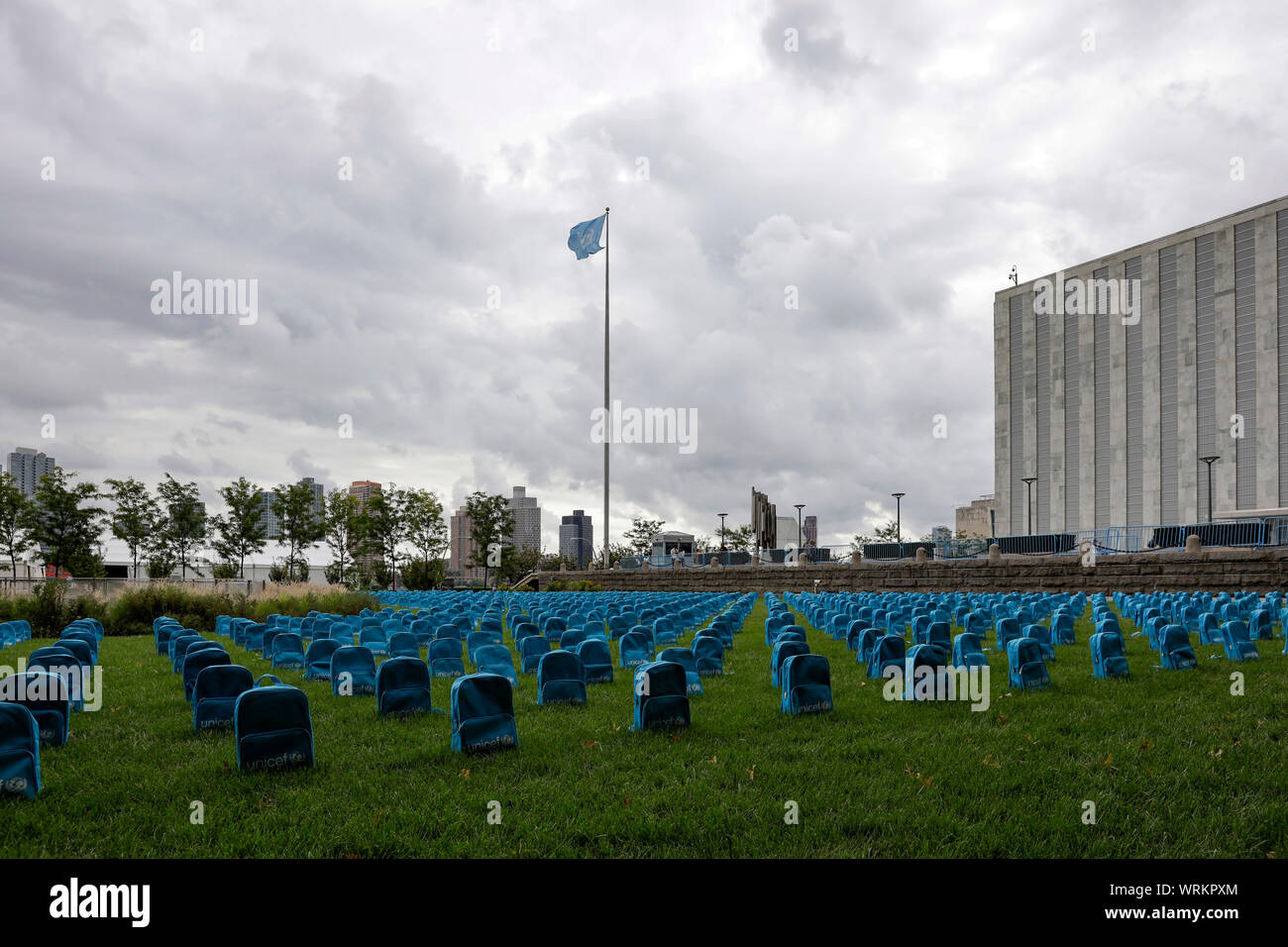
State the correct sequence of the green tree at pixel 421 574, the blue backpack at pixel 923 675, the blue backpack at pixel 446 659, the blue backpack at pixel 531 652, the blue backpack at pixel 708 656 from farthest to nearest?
the green tree at pixel 421 574, the blue backpack at pixel 531 652, the blue backpack at pixel 446 659, the blue backpack at pixel 708 656, the blue backpack at pixel 923 675

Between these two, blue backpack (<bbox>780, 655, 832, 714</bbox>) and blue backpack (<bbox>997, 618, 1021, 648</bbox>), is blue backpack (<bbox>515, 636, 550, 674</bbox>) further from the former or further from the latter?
blue backpack (<bbox>997, 618, 1021, 648</bbox>)

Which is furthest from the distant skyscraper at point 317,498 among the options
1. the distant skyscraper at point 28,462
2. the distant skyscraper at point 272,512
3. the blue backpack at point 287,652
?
the blue backpack at point 287,652

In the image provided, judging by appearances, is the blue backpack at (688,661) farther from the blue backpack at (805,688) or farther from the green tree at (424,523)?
the green tree at (424,523)

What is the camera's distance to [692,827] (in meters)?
5.84

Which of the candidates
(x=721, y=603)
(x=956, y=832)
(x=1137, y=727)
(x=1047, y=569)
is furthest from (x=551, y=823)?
(x=1047, y=569)

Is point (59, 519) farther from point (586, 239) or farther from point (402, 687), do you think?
point (402, 687)

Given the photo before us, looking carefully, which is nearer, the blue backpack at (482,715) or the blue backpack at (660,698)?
the blue backpack at (482,715)

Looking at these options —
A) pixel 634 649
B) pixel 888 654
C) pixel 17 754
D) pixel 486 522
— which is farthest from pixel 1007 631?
pixel 486 522

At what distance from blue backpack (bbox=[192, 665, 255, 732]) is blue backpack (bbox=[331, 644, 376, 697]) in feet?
7.87

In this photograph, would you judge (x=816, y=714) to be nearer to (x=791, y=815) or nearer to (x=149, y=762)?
(x=791, y=815)

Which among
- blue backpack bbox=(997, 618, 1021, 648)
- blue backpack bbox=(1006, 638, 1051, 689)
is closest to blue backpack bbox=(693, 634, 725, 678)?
blue backpack bbox=(1006, 638, 1051, 689)

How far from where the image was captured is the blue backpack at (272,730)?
7.21m

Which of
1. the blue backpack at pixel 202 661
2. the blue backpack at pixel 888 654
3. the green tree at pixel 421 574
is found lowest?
the green tree at pixel 421 574

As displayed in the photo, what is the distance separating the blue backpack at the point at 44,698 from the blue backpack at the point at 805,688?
325 inches
